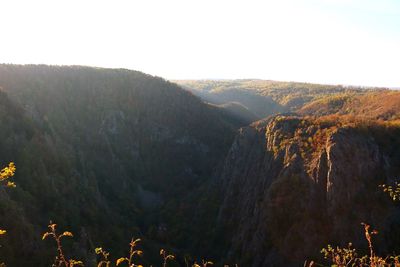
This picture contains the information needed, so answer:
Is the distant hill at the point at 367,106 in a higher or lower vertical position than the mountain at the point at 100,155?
higher

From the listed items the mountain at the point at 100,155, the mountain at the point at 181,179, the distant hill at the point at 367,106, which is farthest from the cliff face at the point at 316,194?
the distant hill at the point at 367,106

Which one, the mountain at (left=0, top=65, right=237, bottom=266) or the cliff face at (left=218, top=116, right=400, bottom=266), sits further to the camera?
the mountain at (left=0, top=65, right=237, bottom=266)

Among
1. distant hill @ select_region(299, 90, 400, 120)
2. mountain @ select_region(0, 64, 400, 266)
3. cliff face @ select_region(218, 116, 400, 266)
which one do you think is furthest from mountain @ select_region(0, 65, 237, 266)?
distant hill @ select_region(299, 90, 400, 120)

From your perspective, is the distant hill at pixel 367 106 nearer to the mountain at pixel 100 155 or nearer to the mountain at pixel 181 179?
the mountain at pixel 181 179

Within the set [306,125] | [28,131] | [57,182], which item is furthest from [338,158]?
[28,131]

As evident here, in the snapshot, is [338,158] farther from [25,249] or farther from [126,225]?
[126,225]

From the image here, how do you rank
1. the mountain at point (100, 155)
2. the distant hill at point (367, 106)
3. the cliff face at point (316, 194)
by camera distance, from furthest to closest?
the distant hill at point (367, 106)
the mountain at point (100, 155)
the cliff face at point (316, 194)

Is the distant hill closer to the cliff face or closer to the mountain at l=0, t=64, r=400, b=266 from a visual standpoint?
the mountain at l=0, t=64, r=400, b=266
